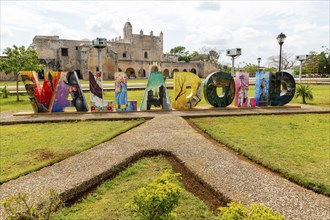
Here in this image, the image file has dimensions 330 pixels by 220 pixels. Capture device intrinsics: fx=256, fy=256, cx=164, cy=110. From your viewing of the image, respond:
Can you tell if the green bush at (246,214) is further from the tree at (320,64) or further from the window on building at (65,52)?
the tree at (320,64)

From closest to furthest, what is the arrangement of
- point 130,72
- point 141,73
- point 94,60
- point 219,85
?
point 219,85 → point 94,60 → point 141,73 → point 130,72

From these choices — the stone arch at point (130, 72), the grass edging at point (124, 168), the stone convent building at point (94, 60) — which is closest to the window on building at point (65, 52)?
the stone convent building at point (94, 60)

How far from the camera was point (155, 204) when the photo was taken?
8.82ft

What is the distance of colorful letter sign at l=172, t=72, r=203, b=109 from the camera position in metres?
11.6

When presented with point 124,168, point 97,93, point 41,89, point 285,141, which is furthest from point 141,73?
point 124,168

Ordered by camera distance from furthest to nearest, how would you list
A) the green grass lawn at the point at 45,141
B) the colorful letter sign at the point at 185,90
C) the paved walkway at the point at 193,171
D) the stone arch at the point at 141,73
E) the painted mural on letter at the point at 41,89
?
the stone arch at the point at 141,73 < the colorful letter sign at the point at 185,90 < the painted mural on letter at the point at 41,89 < the green grass lawn at the point at 45,141 < the paved walkway at the point at 193,171

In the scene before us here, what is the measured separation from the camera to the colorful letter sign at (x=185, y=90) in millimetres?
11641

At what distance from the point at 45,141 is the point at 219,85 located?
7.73 m

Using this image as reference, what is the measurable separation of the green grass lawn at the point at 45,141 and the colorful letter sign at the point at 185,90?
2727mm

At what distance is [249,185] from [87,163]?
3224mm

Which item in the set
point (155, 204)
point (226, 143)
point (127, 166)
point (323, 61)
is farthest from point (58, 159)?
point (323, 61)

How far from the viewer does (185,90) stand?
11953 mm

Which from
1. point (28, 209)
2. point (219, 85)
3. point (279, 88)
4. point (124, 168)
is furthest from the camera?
point (279, 88)

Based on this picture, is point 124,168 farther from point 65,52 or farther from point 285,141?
point 65,52
